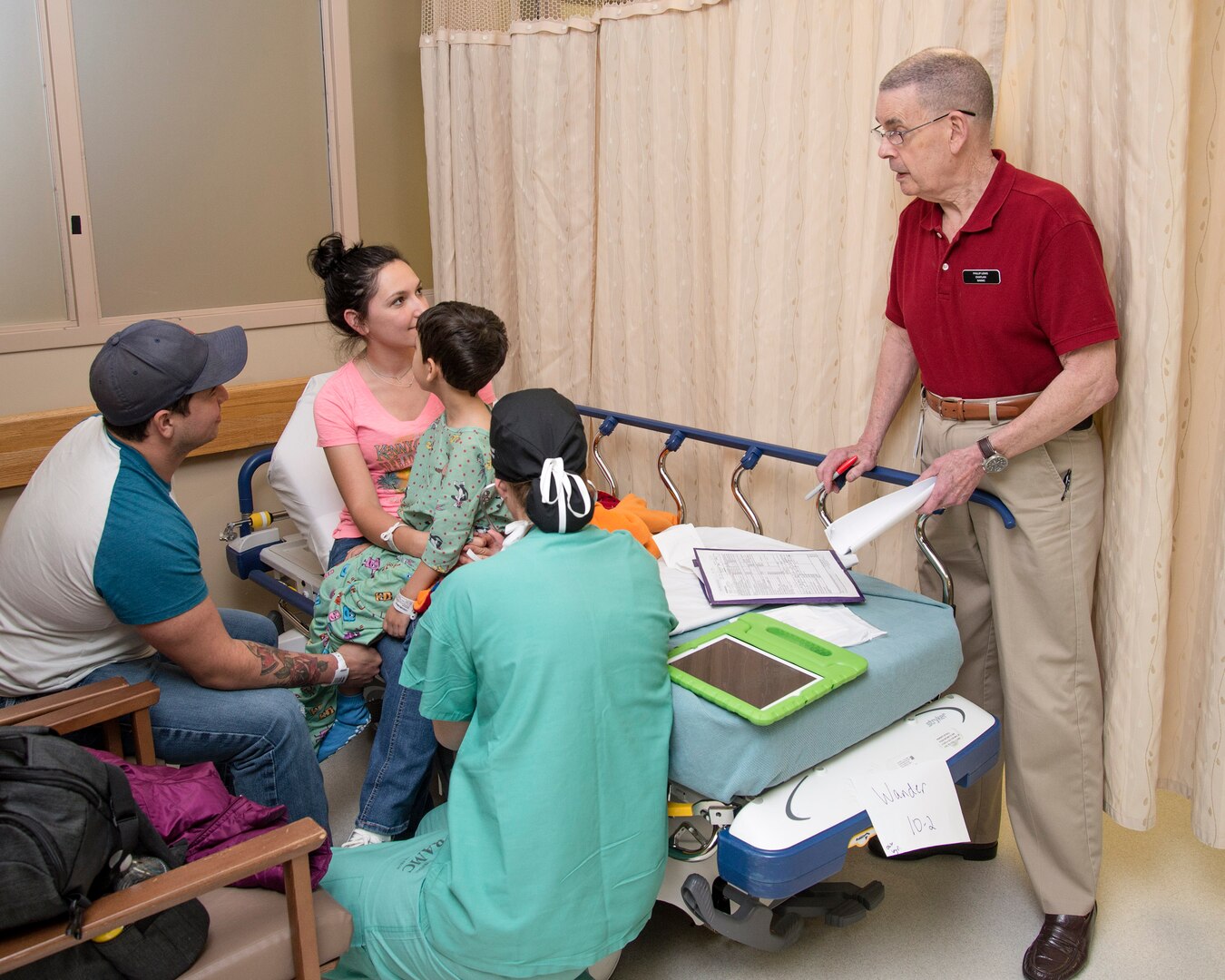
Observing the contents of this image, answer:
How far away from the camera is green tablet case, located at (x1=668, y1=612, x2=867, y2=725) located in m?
1.70

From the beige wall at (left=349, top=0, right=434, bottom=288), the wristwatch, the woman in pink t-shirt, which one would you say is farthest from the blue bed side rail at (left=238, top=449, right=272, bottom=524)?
the wristwatch

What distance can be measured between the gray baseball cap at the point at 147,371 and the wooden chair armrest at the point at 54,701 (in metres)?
0.49

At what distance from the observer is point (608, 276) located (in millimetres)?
3115

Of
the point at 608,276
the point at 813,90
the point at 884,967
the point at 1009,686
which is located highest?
the point at 813,90

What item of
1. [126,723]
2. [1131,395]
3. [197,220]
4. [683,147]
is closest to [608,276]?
[683,147]

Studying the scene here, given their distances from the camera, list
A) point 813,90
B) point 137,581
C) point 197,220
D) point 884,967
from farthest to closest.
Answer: point 197,220
point 813,90
point 884,967
point 137,581

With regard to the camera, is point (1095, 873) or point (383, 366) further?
point (383, 366)

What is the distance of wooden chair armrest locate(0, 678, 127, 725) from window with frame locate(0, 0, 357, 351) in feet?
4.58

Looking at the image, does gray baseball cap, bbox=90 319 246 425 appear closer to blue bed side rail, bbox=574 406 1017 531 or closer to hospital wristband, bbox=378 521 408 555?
hospital wristband, bbox=378 521 408 555

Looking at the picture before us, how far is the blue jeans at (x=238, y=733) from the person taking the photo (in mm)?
2045

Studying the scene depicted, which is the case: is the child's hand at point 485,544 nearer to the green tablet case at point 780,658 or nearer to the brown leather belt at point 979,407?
the green tablet case at point 780,658

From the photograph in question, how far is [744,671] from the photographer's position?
6.01 feet

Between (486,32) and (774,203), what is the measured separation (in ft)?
4.12

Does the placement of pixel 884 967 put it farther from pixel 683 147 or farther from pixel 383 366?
pixel 683 147
